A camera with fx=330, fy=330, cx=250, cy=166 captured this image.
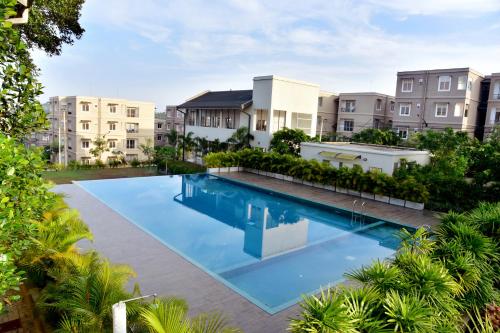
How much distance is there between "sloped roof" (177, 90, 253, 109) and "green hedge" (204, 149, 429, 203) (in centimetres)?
475

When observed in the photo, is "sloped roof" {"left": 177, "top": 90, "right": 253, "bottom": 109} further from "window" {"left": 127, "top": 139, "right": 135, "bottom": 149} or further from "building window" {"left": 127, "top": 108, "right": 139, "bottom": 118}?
"window" {"left": 127, "top": 139, "right": 135, "bottom": 149}

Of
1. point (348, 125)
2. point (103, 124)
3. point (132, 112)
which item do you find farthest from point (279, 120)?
point (103, 124)

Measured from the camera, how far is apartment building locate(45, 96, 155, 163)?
4450cm

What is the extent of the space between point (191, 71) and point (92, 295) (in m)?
24.9

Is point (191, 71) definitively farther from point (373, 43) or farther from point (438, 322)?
point (438, 322)

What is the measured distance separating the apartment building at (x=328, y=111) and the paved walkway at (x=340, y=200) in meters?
20.6

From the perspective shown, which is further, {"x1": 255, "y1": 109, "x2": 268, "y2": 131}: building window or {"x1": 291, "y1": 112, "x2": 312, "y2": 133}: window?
{"x1": 291, "y1": 112, "x2": 312, "y2": 133}: window

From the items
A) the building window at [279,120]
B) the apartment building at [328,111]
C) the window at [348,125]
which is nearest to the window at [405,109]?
the window at [348,125]

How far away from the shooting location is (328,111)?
132 ft

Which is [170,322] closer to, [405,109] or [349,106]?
[405,109]

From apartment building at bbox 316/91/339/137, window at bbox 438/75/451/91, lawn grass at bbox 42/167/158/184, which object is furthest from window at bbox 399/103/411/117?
lawn grass at bbox 42/167/158/184

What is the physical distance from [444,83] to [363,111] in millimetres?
8447

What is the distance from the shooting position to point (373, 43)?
57.0ft

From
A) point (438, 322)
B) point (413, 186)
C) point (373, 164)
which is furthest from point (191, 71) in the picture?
point (438, 322)
